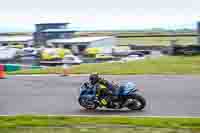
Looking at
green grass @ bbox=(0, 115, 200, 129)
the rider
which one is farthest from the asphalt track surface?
green grass @ bbox=(0, 115, 200, 129)

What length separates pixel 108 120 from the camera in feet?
32.2

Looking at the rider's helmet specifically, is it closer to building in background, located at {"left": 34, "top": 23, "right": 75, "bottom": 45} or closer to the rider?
the rider

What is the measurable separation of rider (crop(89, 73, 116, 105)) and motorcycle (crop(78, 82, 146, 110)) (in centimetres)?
6

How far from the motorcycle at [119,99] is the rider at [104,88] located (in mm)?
58

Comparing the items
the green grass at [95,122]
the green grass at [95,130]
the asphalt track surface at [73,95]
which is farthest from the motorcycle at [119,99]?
the green grass at [95,130]

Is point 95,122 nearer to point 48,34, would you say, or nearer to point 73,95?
point 73,95

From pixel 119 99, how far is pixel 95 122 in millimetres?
2369

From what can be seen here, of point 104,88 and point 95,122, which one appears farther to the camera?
point 104,88

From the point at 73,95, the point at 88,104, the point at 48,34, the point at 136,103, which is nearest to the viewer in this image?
the point at 136,103

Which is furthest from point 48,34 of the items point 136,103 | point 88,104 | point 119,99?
point 136,103

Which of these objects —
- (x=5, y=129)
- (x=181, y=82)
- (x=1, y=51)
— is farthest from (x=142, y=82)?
(x=1, y=51)

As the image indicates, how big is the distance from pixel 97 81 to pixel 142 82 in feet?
19.8

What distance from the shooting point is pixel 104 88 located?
12023 millimetres

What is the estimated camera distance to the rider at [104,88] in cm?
1196
